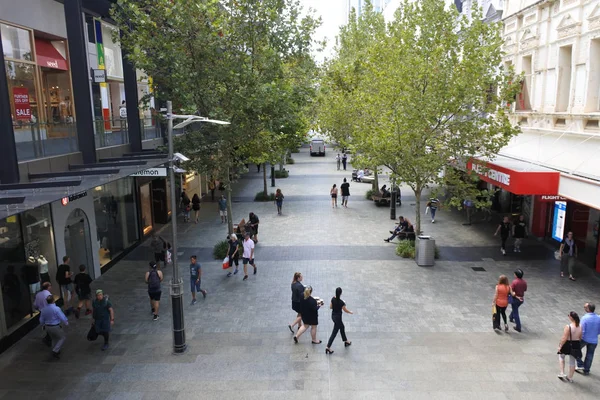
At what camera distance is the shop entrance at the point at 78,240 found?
14.3 m

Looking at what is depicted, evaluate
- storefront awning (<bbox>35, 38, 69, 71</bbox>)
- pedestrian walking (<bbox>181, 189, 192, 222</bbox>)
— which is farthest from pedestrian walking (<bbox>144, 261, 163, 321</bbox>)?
pedestrian walking (<bbox>181, 189, 192, 222</bbox>)

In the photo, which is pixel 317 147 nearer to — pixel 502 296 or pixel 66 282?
pixel 66 282

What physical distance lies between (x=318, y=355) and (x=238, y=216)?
15.7m

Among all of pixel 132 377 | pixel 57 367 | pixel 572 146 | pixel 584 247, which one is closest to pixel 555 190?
pixel 572 146

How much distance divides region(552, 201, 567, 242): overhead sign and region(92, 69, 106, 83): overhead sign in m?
18.1

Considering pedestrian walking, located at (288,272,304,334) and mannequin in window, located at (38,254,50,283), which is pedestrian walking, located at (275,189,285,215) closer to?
mannequin in window, located at (38,254,50,283)

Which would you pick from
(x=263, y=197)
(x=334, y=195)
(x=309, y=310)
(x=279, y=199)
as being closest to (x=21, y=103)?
(x=309, y=310)

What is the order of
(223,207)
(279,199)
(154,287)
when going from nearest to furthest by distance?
(154,287), (223,207), (279,199)

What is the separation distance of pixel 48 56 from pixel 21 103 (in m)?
2.32

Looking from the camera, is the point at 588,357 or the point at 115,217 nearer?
the point at 588,357

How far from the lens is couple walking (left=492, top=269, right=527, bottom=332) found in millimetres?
11078

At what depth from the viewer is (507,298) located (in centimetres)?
1111

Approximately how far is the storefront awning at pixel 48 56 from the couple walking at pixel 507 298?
45.9 ft

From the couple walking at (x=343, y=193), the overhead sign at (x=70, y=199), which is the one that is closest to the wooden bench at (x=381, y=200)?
the couple walking at (x=343, y=193)
